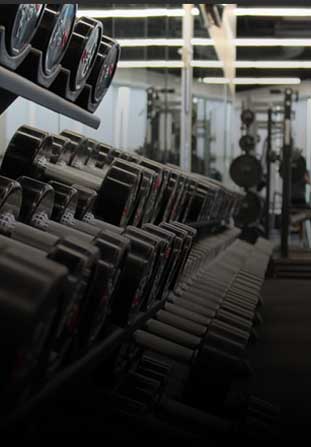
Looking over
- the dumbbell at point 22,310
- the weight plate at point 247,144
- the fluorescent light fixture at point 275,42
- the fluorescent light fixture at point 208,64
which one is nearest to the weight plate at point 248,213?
the weight plate at point 247,144

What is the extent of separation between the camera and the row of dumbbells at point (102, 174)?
2.60 m

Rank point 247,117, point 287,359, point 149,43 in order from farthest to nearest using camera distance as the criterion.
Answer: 1. point 247,117
2. point 149,43
3. point 287,359

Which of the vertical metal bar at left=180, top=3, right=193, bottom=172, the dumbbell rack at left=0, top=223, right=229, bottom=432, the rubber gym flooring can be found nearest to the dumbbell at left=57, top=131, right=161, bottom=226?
the dumbbell rack at left=0, top=223, right=229, bottom=432

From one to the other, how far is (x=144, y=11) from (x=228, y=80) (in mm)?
8473

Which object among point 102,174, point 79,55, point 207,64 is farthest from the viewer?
point 207,64

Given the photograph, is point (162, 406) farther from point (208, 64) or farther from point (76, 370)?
point (208, 64)

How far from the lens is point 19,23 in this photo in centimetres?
194

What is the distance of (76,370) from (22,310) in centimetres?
55

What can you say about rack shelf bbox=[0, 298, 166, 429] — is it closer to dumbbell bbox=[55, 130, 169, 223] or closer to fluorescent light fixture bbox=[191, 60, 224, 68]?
dumbbell bbox=[55, 130, 169, 223]

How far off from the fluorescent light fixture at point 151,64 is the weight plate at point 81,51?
302cm

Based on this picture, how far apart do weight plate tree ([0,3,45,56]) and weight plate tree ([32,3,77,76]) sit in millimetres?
92

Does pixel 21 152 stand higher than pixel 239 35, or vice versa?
pixel 239 35

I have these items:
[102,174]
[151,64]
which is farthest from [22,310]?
[151,64]

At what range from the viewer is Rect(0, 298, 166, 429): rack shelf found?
4.57 ft
